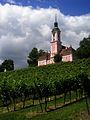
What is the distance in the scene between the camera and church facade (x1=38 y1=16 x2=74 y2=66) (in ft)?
450

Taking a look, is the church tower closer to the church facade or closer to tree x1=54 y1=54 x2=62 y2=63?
the church facade

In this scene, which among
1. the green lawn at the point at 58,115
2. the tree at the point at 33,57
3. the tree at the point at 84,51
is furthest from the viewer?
the tree at the point at 33,57

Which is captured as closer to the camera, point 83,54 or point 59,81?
point 59,81

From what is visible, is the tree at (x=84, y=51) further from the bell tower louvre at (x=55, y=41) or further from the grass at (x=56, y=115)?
the grass at (x=56, y=115)

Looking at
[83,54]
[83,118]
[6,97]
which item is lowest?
[83,118]

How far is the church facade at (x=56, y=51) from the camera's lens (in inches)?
5401

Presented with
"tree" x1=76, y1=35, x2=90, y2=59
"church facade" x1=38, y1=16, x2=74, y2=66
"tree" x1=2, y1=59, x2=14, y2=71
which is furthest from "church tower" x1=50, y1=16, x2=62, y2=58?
"tree" x1=2, y1=59, x2=14, y2=71

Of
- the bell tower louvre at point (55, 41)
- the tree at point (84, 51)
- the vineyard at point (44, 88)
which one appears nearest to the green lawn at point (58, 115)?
the vineyard at point (44, 88)

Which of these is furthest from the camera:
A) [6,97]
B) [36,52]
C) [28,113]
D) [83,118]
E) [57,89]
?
[36,52]

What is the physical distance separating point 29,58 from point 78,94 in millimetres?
83822

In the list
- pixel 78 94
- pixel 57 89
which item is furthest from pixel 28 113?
pixel 78 94

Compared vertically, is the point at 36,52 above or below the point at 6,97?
above

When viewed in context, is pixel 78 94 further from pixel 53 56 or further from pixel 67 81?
pixel 53 56

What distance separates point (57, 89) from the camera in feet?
198
